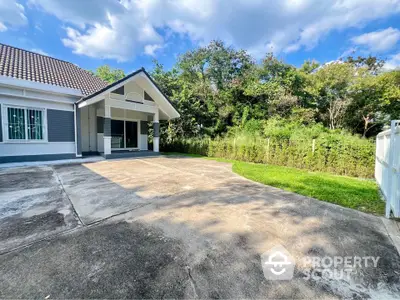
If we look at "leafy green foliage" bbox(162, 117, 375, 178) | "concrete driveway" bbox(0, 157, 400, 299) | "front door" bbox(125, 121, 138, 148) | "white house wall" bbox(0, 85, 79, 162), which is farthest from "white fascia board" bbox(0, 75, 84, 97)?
"leafy green foliage" bbox(162, 117, 375, 178)

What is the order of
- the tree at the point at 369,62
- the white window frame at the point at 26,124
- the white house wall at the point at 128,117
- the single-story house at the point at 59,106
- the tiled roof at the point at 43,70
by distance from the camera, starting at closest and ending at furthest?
the white window frame at the point at 26,124 → the single-story house at the point at 59,106 → the tiled roof at the point at 43,70 → the white house wall at the point at 128,117 → the tree at the point at 369,62

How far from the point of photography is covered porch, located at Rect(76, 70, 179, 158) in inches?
368

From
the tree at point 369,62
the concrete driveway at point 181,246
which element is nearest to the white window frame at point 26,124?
the concrete driveway at point 181,246

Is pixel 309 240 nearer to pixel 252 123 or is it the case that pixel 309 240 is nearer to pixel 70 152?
pixel 70 152

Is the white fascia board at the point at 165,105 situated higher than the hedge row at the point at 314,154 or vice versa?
the white fascia board at the point at 165,105

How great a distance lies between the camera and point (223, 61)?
18.0m

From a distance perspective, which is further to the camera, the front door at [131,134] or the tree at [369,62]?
the tree at [369,62]

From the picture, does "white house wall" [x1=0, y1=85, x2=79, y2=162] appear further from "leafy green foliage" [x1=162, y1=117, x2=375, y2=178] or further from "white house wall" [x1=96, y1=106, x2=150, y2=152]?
"leafy green foliage" [x1=162, y1=117, x2=375, y2=178]

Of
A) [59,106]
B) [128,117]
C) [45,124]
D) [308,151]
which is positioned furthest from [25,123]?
[308,151]

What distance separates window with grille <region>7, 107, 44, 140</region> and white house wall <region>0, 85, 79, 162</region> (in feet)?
0.46

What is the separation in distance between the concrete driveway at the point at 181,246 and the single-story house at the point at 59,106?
4999 mm

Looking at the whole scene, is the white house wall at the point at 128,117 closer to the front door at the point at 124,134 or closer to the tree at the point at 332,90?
the front door at the point at 124,134

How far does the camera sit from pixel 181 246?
7.32 ft

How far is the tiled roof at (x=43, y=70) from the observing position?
7.97m
